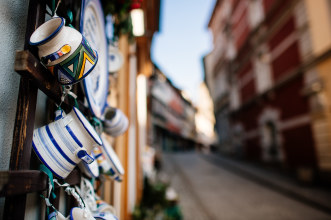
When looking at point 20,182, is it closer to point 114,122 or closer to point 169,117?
point 114,122

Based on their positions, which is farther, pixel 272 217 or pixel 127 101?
pixel 272 217

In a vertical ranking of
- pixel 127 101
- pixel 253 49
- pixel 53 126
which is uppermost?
pixel 253 49

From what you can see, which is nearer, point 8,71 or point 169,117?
point 8,71

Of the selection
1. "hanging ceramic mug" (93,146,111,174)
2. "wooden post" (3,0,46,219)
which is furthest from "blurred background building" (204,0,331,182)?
"wooden post" (3,0,46,219)

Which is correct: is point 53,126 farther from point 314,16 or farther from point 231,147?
point 231,147

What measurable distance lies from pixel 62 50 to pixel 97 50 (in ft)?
1.84

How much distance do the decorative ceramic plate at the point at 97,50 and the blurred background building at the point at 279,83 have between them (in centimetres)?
781

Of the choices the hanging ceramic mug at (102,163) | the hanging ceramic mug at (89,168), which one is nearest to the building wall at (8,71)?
the hanging ceramic mug at (89,168)

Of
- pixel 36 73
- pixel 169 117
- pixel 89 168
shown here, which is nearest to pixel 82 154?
pixel 89 168

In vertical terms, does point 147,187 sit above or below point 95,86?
below

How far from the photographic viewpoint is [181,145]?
34000 millimetres

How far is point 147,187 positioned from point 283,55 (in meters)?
8.22

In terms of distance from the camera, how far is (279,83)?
9.76 meters

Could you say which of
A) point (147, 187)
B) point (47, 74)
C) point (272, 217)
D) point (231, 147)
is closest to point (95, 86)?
point (47, 74)
